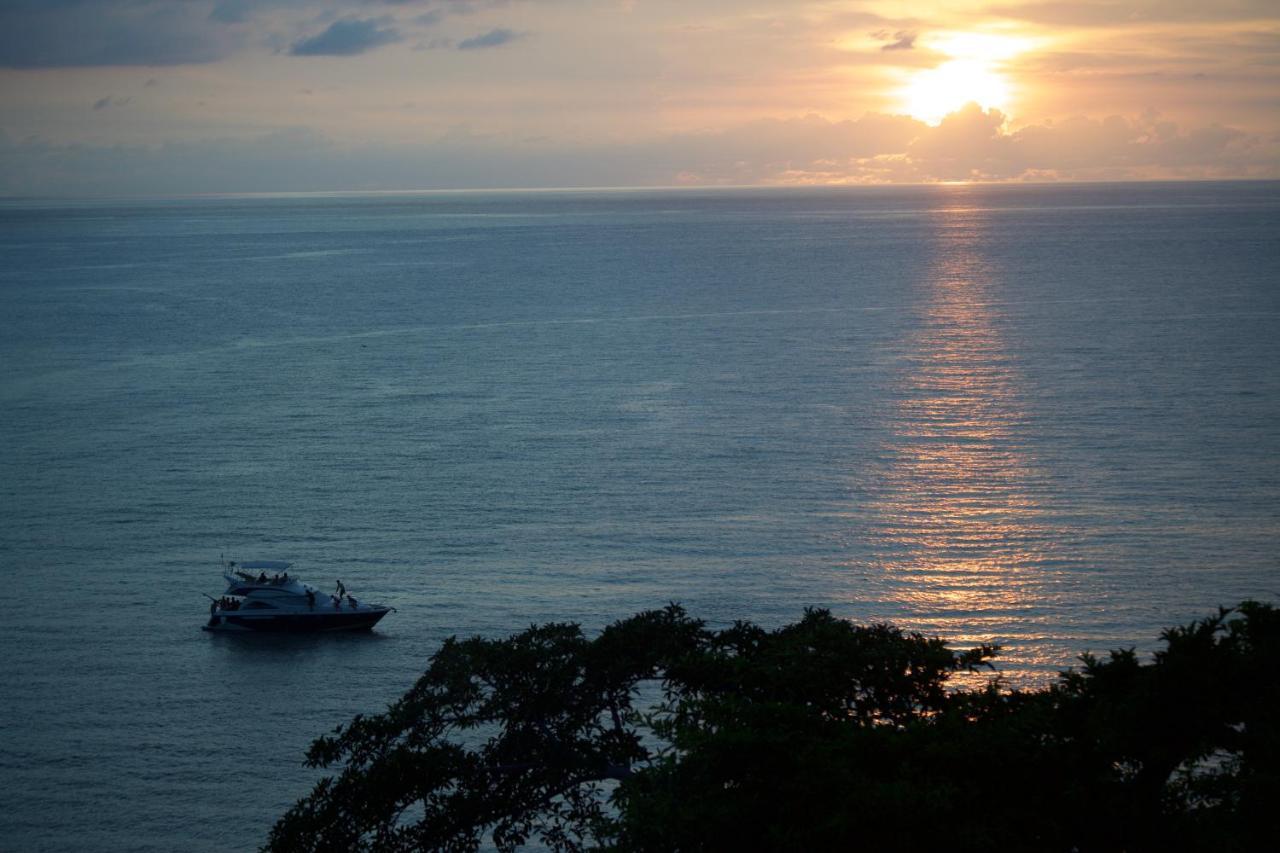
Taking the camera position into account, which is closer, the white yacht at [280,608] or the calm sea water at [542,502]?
the calm sea water at [542,502]

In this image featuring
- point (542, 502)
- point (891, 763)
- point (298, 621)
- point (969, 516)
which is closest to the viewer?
point (891, 763)

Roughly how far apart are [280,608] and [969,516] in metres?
31.9

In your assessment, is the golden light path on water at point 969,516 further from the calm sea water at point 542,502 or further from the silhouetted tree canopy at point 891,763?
the silhouetted tree canopy at point 891,763

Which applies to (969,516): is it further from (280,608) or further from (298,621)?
(280,608)

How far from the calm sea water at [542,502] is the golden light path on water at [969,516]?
236 mm

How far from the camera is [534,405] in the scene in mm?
87812

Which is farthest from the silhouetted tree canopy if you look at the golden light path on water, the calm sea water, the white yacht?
the white yacht

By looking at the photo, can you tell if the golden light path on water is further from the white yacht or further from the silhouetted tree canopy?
the silhouetted tree canopy

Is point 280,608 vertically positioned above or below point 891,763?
below

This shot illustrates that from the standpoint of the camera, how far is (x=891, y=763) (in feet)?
58.5

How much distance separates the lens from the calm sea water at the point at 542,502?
44125 mm

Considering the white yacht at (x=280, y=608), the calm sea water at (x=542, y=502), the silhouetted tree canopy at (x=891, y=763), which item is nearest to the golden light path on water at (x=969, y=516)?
the calm sea water at (x=542, y=502)

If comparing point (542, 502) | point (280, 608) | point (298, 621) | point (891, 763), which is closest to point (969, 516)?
point (542, 502)

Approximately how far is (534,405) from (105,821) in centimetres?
5325
